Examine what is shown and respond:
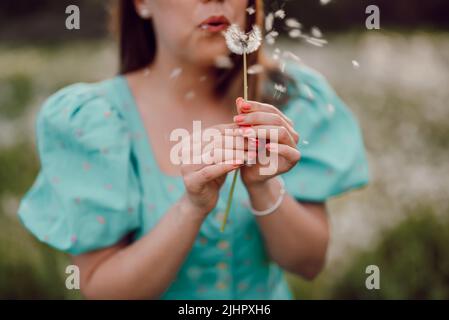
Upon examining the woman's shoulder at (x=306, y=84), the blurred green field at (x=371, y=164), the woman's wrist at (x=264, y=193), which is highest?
the woman's shoulder at (x=306, y=84)

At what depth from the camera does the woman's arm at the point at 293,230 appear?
3.43 ft

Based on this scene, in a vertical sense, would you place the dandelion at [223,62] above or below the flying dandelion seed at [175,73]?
above

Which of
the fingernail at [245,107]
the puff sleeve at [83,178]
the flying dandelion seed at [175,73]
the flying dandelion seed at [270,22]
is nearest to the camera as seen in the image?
the fingernail at [245,107]

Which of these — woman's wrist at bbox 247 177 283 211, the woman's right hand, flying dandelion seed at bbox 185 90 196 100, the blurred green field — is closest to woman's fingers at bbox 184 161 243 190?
the woman's right hand

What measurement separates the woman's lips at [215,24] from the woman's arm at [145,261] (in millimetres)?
273

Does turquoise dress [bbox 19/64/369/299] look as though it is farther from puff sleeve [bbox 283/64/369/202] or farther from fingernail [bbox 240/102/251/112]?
fingernail [bbox 240/102/251/112]

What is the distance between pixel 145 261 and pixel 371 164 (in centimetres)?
161

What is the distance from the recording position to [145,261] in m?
1.06

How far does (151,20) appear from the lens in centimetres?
126

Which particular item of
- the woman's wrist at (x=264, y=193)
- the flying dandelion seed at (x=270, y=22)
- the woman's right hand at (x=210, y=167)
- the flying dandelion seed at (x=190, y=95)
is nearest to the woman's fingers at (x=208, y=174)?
the woman's right hand at (x=210, y=167)

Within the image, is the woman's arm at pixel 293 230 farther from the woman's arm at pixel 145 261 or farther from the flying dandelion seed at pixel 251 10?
the flying dandelion seed at pixel 251 10

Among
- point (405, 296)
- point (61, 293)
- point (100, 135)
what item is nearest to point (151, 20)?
point (100, 135)

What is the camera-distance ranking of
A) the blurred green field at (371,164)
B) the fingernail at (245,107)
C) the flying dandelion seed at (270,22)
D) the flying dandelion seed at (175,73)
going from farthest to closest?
the blurred green field at (371,164) < the flying dandelion seed at (175,73) < the flying dandelion seed at (270,22) < the fingernail at (245,107)

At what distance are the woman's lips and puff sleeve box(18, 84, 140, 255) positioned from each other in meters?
0.25
